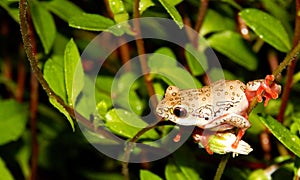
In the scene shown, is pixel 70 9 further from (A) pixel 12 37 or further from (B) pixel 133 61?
(A) pixel 12 37

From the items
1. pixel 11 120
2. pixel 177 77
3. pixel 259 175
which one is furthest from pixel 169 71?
pixel 11 120

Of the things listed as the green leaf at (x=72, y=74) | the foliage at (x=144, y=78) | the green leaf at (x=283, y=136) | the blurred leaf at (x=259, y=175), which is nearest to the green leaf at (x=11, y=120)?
the foliage at (x=144, y=78)

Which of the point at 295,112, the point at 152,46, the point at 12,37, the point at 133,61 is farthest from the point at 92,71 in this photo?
the point at 12,37

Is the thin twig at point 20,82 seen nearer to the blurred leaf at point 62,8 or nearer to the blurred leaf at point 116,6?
the blurred leaf at point 62,8

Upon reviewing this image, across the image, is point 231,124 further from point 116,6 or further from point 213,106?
point 116,6

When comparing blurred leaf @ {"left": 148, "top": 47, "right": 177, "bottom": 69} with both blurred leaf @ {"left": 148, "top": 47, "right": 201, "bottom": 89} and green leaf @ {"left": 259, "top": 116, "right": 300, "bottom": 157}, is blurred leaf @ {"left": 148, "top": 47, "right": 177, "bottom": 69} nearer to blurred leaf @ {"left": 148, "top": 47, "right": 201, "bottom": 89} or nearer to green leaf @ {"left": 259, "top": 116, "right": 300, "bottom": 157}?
blurred leaf @ {"left": 148, "top": 47, "right": 201, "bottom": 89}

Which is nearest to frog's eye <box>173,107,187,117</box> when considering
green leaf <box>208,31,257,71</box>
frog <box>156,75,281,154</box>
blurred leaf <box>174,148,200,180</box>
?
frog <box>156,75,281,154</box>
